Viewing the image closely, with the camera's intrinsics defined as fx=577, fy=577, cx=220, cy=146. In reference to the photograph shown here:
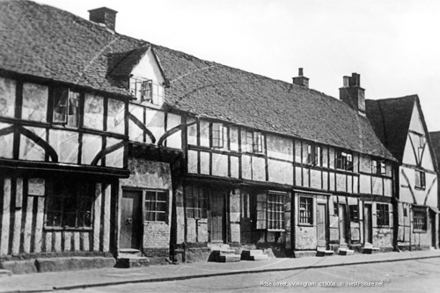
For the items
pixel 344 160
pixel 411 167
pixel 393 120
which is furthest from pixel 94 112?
pixel 411 167

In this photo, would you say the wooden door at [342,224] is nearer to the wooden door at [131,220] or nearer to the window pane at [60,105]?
the wooden door at [131,220]

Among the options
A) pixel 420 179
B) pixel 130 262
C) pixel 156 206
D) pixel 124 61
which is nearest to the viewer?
pixel 130 262

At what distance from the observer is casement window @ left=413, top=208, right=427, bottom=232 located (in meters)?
35.7

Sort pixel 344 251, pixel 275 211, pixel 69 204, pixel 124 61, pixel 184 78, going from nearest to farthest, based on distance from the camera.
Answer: pixel 69 204 → pixel 124 61 → pixel 184 78 → pixel 275 211 → pixel 344 251

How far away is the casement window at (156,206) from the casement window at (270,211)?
5.12 metres

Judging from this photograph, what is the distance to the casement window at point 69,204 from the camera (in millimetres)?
16703

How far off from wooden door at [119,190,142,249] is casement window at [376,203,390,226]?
1755 cm

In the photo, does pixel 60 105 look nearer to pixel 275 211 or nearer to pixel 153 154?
pixel 153 154

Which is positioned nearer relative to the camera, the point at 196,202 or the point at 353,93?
the point at 196,202

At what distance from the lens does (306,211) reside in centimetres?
2705

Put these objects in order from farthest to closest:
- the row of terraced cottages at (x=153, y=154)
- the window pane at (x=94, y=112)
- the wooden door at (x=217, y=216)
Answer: the wooden door at (x=217, y=216) → the window pane at (x=94, y=112) → the row of terraced cottages at (x=153, y=154)

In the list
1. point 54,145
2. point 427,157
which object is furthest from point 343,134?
point 54,145

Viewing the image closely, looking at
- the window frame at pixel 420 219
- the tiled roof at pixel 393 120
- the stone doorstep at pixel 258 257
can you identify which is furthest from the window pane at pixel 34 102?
the window frame at pixel 420 219

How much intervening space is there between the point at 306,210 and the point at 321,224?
1601mm
